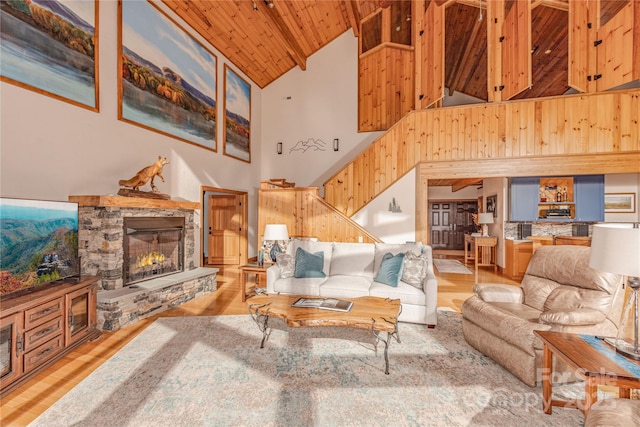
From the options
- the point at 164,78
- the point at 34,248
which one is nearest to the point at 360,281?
the point at 34,248

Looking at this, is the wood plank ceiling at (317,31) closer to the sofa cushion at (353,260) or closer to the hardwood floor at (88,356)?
the sofa cushion at (353,260)

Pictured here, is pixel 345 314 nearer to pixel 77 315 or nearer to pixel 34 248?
pixel 77 315

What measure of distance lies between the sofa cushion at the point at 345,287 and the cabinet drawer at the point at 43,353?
2.77 meters

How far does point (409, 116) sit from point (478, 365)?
459cm

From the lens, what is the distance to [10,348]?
7.34 ft

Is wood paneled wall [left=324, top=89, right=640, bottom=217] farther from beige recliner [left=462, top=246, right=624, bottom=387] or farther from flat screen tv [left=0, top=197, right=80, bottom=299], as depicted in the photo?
flat screen tv [left=0, top=197, right=80, bottom=299]

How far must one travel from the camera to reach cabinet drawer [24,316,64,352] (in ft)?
7.77

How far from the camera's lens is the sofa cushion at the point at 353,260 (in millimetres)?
4199

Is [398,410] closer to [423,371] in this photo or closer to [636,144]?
[423,371]

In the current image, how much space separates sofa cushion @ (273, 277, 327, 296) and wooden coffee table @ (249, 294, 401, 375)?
71 centimetres

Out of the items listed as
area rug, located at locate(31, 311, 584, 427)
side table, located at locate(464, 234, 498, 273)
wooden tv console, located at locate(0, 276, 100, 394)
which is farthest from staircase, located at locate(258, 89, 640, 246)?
wooden tv console, located at locate(0, 276, 100, 394)

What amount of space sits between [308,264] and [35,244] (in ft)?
10.00

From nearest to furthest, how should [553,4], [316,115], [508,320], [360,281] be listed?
[508,320] < [360,281] < [553,4] < [316,115]

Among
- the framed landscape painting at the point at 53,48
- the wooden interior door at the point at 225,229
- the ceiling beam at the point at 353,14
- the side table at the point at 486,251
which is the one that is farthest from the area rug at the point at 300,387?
the ceiling beam at the point at 353,14
